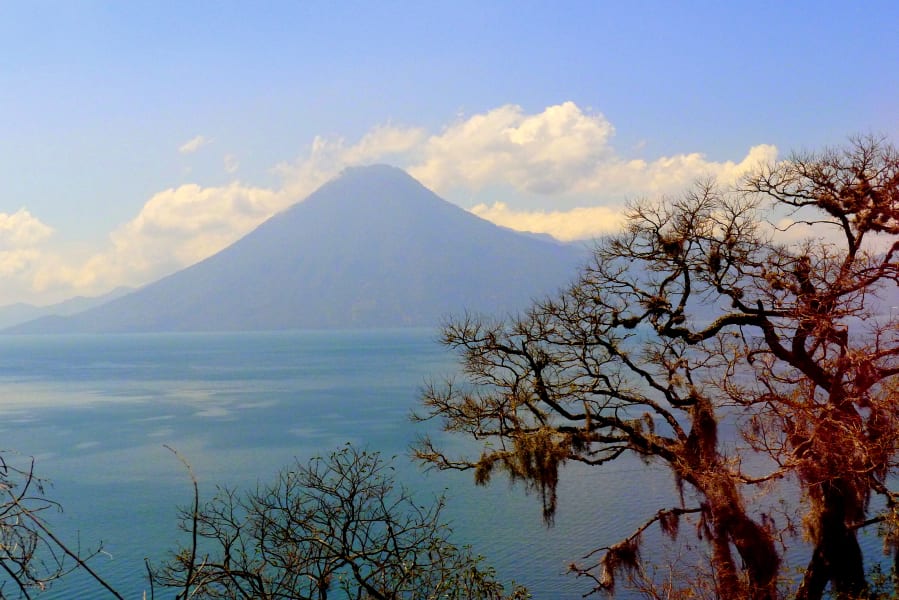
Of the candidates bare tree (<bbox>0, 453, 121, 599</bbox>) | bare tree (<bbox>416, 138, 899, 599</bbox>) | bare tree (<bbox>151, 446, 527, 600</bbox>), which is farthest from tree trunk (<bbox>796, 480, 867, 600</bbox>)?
bare tree (<bbox>0, 453, 121, 599</bbox>)

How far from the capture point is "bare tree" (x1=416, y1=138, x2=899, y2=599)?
977 centimetres

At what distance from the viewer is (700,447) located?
1112 centimetres

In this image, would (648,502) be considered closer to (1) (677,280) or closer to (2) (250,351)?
(1) (677,280)

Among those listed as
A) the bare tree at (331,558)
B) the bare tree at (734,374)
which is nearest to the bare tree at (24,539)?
the bare tree at (331,558)

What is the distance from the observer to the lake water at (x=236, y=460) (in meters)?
21.9

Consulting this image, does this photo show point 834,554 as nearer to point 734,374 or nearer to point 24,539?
point 734,374

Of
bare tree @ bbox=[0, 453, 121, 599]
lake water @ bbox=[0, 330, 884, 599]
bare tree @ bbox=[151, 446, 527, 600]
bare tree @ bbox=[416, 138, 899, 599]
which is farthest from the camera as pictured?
lake water @ bbox=[0, 330, 884, 599]

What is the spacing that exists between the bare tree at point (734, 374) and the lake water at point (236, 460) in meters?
4.34

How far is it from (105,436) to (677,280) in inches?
1672

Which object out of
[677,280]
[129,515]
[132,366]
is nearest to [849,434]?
[677,280]

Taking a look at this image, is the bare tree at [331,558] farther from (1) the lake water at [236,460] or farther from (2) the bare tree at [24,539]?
(1) the lake water at [236,460]

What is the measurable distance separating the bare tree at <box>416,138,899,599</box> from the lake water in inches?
171

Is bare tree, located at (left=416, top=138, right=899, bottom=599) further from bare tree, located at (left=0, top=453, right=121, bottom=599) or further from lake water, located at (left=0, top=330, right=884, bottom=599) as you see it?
bare tree, located at (left=0, top=453, right=121, bottom=599)

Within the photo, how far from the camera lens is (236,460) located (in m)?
36.1
